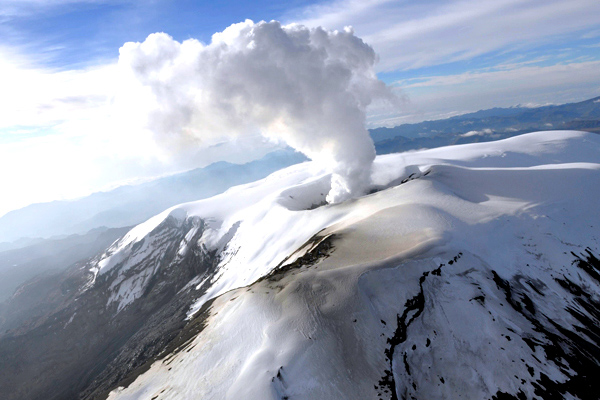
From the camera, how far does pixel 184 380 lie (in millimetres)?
21266

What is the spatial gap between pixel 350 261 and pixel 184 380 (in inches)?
666

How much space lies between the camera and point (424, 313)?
23.1 meters

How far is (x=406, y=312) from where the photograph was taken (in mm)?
23047

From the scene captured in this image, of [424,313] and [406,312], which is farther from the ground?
[406,312]

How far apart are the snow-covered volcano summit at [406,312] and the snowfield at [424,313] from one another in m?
0.11

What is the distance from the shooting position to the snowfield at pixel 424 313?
61.9 feet

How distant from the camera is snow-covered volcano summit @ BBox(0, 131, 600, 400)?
1906 centimetres

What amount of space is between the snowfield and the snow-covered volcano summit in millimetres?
110

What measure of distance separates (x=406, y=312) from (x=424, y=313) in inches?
56.7

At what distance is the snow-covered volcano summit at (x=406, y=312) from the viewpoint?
19.1 metres

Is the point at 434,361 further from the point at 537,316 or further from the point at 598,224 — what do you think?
the point at 598,224

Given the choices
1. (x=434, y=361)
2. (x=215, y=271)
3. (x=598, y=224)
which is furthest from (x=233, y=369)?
(x=215, y=271)

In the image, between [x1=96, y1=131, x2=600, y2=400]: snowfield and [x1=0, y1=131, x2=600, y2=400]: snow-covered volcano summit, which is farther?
[x1=0, y1=131, x2=600, y2=400]: snow-covered volcano summit

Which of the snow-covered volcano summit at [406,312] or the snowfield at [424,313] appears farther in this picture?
the snow-covered volcano summit at [406,312]
